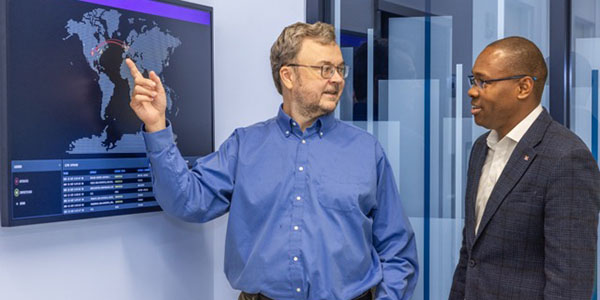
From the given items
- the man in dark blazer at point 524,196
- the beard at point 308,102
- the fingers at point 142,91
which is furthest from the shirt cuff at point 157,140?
the man in dark blazer at point 524,196

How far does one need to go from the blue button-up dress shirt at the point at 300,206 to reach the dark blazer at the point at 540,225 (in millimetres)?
345

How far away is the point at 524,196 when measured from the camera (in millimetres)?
1808

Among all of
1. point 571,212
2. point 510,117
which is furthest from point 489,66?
point 571,212

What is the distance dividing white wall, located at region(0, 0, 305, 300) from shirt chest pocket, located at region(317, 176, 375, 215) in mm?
676

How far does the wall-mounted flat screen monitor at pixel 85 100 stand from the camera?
6.12 feet

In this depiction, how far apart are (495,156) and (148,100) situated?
1.10 metres

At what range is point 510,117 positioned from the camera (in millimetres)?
1935

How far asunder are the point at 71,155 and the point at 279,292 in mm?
793

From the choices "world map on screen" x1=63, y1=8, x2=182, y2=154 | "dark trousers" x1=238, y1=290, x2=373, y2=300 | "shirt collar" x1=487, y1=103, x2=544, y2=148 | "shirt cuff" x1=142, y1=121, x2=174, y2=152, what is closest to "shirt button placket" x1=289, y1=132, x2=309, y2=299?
"dark trousers" x1=238, y1=290, x2=373, y2=300

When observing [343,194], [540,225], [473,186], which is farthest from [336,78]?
[540,225]

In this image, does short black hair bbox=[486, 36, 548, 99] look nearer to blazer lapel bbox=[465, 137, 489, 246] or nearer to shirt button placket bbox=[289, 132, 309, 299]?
blazer lapel bbox=[465, 137, 489, 246]

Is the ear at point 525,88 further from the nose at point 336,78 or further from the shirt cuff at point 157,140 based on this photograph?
the shirt cuff at point 157,140

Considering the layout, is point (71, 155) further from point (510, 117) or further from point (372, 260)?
point (510, 117)

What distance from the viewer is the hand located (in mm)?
2008
